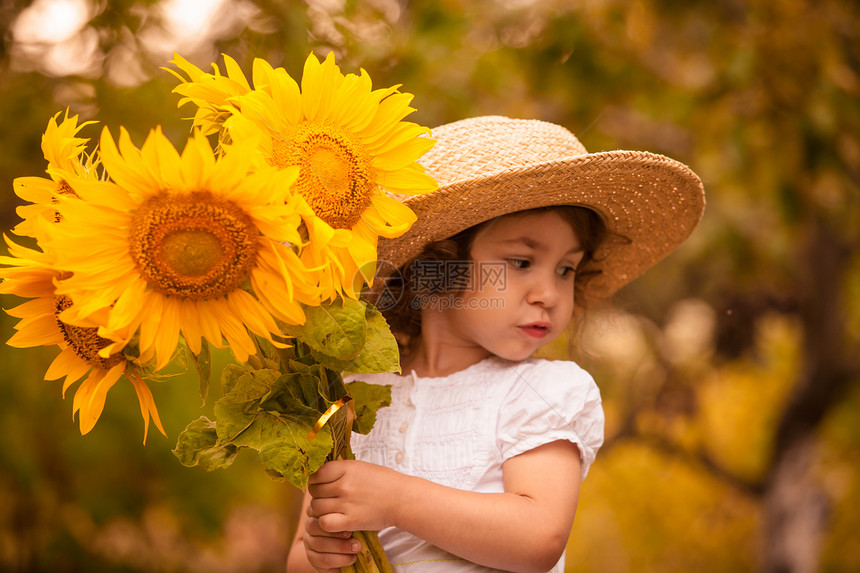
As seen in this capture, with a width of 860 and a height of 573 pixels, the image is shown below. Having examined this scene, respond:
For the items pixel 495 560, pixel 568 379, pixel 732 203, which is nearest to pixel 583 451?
pixel 568 379

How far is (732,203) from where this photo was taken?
14.7ft

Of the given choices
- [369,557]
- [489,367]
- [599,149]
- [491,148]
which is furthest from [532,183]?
[599,149]

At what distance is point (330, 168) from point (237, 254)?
16 centimetres

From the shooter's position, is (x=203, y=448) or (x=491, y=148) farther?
(x=491, y=148)

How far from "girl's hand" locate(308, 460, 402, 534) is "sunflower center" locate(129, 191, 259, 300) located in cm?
36

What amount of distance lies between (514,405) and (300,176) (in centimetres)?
58

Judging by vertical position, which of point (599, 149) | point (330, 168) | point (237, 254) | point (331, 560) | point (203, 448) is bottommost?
point (331, 560)

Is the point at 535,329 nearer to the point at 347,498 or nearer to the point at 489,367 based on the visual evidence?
the point at 489,367

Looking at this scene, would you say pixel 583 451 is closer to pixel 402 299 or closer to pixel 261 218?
pixel 402 299

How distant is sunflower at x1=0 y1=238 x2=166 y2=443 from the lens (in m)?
0.87

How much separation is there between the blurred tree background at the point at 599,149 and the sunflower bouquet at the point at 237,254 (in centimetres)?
25

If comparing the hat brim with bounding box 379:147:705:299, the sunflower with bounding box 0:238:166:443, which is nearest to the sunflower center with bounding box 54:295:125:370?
the sunflower with bounding box 0:238:166:443

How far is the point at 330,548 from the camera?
1.06 m

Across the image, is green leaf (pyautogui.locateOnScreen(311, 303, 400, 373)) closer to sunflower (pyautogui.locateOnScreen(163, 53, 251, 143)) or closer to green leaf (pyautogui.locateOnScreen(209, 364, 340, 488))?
green leaf (pyautogui.locateOnScreen(209, 364, 340, 488))
